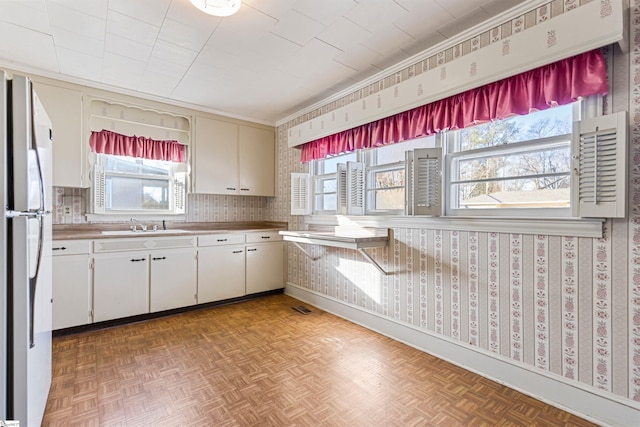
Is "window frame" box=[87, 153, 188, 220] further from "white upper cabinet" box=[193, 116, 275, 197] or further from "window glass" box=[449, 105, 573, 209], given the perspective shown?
"window glass" box=[449, 105, 573, 209]

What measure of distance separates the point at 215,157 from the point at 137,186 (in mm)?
990

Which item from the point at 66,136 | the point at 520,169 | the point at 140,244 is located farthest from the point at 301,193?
the point at 66,136

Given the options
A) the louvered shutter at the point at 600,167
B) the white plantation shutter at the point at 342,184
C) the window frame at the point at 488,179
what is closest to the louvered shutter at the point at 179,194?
the white plantation shutter at the point at 342,184

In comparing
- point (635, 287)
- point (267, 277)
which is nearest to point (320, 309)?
point (267, 277)

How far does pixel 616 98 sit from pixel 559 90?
0.26 m

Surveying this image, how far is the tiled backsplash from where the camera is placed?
326cm

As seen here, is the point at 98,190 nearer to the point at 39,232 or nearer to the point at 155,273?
the point at 155,273

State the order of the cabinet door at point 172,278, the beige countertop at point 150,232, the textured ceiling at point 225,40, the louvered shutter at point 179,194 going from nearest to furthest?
the textured ceiling at point 225,40, the beige countertop at point 150,232, the cabinet door at point 172,278, the louvered shutter at point 179,194

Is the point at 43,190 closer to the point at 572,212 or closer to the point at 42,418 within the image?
the point at 42,418

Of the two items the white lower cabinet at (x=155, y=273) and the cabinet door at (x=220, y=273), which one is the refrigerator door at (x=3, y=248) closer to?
the white lower cabinet at (x=155, y=273)

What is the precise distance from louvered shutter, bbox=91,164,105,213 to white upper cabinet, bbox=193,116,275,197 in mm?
963

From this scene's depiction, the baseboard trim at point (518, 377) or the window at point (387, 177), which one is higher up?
the window at point (387, 177)

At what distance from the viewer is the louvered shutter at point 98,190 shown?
3377 mm

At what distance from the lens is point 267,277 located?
414 cm
